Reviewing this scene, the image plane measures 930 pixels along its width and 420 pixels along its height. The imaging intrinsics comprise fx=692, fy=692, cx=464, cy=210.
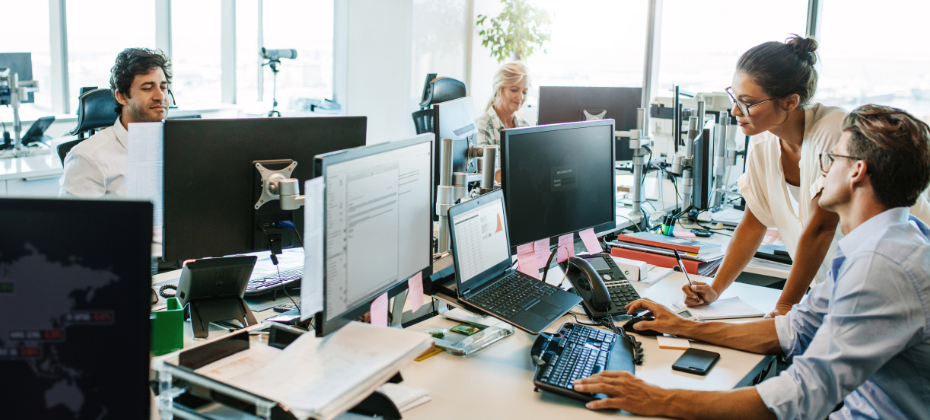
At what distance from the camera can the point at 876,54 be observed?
5.34 meters

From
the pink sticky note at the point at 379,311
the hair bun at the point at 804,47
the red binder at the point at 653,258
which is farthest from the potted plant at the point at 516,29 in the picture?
the pink sticky note at the point at 379,311

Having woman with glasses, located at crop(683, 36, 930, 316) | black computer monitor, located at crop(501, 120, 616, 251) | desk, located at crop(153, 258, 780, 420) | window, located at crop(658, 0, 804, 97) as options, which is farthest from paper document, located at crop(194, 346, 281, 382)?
window, located at crop(658, 0, 804, 97)

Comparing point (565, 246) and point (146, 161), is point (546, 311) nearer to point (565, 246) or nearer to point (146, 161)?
point (565, 246)

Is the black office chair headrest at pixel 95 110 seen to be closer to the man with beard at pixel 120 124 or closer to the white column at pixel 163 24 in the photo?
the man with beard at pixel 120 124

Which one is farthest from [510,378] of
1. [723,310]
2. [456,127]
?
[456,127]

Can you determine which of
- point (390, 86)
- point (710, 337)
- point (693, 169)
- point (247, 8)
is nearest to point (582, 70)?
point (390, 86)

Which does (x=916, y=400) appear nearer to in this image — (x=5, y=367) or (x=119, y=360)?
(x=119, y=360)

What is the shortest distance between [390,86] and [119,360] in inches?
197

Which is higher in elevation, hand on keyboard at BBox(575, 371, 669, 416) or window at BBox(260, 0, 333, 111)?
window at BBox(260, 0, 333, 111)

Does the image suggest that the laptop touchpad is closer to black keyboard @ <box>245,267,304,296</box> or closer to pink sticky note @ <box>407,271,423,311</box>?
pink sticky note @ <box>407,271,423,311</box>

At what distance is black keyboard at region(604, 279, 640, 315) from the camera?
6.17 ft

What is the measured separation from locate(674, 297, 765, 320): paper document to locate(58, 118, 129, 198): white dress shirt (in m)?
1.87

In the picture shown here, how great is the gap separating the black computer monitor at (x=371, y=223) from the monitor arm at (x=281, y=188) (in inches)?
11.6

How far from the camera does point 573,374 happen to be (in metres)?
1.41
